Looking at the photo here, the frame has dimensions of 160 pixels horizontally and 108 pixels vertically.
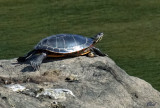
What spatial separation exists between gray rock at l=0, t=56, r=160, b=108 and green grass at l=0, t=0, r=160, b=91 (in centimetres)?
244

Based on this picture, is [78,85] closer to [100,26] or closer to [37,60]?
[37,60]

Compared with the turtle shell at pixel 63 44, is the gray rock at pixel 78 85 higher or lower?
lower

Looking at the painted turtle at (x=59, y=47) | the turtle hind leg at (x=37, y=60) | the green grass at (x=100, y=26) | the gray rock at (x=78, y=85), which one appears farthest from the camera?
the green grass at (x=100, y=26)

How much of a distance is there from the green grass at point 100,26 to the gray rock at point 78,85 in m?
2.44

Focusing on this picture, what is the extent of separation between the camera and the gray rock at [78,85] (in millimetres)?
6434

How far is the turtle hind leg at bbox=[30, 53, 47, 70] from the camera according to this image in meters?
7.76

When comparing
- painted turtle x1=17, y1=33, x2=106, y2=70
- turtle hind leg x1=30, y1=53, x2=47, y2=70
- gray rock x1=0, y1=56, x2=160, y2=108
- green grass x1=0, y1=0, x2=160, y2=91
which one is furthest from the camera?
green grass x1=0, y1=0, x2=160, y2=91

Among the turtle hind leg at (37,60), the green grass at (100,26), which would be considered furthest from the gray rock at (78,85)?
the green grass at (100,26)

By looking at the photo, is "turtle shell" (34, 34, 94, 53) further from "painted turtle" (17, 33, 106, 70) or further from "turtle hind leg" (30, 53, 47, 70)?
"turtle hind leg" (30, 53, 47, 70)

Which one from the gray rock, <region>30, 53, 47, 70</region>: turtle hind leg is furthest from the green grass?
<region>30, 53, 47, 70</region>: turtle hind leg

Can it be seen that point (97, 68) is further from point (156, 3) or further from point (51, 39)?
point (156, 3)

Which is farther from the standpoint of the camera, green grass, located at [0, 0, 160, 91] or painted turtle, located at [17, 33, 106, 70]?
green grass, located at [0, 0, 160, 91]

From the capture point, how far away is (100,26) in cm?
1575

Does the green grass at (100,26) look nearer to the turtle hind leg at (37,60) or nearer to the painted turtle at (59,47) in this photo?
the painted turtle at (59,47)
